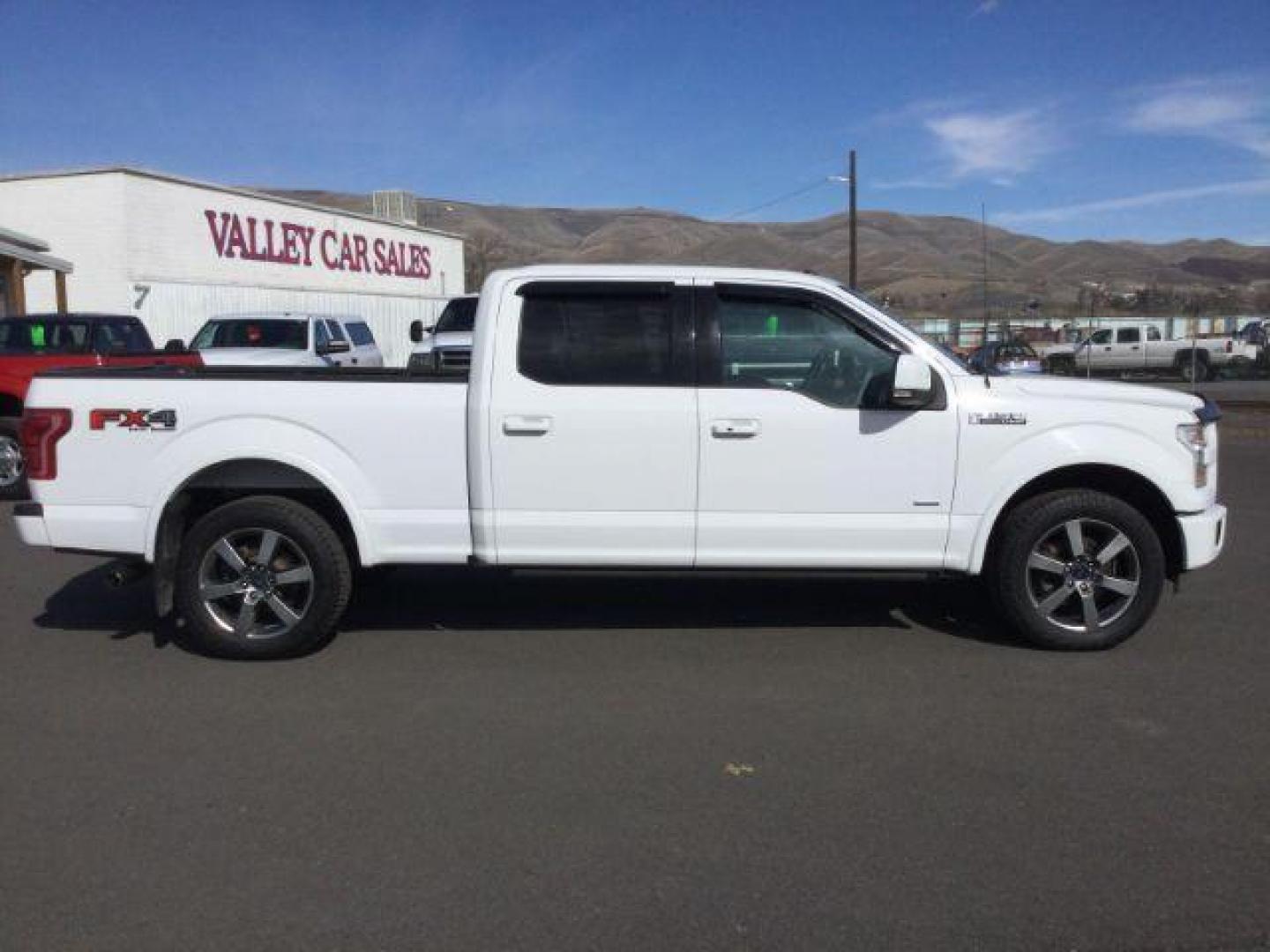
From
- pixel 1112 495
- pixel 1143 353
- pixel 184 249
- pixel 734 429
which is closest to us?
pixel 734 429

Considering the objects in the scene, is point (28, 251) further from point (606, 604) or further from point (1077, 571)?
point (1077, 571)

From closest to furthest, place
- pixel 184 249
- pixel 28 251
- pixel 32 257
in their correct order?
1. pixel 32 257
2. pixel 28 251
3. pixel 184 249

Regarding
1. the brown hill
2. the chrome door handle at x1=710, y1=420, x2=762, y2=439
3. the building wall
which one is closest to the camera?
the chrome door handle at x1=710, y1=420, x2=762, y2=439

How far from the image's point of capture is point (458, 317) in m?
17.5

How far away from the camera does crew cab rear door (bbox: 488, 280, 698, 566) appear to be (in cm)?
557

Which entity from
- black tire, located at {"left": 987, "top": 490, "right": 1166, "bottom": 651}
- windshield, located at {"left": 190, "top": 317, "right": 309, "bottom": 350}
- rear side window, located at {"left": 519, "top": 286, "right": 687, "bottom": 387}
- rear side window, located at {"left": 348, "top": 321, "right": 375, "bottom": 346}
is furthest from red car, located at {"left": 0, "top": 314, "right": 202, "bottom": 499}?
black tire, located at {"left": 987, "top": 490, "right": 1166, "bottom": 651}

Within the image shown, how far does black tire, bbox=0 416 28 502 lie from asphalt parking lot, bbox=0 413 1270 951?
214 inches

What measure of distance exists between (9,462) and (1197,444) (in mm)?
10952

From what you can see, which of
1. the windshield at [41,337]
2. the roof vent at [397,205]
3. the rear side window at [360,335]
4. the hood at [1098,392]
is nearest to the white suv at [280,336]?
the rear side window at [360,335]

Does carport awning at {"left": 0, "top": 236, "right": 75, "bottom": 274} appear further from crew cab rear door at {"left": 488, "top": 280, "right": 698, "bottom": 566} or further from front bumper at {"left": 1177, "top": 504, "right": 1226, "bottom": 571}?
front bumper at {"left": 1177, "top": 504, "right": 1226, "bottom": 571}

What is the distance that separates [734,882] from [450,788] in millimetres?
1245

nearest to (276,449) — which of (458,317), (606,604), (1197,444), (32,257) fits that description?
(606,604)

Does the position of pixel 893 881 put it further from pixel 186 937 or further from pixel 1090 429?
pixel 1090 429

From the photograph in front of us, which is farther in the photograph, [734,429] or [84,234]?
[84,234]
